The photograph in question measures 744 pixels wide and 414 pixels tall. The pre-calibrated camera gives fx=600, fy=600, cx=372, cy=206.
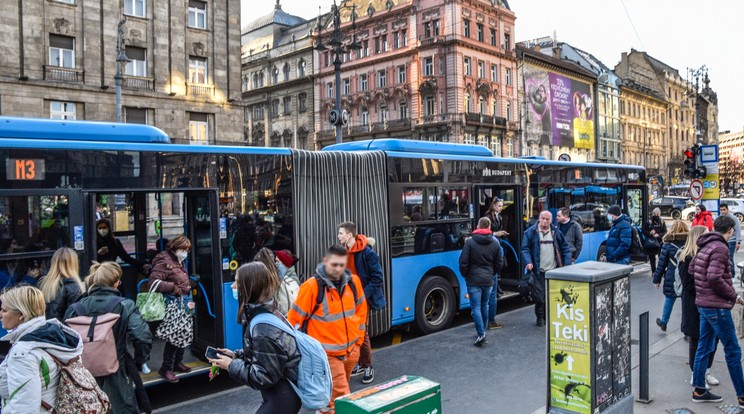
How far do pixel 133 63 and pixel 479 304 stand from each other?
93.4 ft

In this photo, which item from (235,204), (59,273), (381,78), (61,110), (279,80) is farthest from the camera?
(279,80)

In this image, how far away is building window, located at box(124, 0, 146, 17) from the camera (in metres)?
31.2

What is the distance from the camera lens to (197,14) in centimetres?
3422

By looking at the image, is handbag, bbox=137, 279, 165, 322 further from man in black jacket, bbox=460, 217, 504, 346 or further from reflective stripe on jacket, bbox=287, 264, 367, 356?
man in black jacket, bbox=460, 217, 504, 346

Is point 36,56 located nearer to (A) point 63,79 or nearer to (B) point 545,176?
(A) point 63,79

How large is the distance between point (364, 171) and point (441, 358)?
275 cm

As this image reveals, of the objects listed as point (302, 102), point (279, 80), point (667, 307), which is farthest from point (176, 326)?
point (279, 80)

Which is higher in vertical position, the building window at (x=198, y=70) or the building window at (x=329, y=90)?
the building window at (x=329, y=90)

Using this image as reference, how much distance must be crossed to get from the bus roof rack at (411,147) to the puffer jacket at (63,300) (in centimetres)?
444

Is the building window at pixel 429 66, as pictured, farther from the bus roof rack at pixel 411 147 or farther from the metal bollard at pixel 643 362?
the metal bollard at pixel 643 362

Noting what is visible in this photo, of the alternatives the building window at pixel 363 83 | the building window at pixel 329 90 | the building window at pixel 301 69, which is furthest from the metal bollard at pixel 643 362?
the building window at pixel 301 69

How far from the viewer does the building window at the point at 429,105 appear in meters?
57.2

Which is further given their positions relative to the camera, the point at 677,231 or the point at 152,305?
the point at 677,231

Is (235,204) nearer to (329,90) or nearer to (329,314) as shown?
(329,314)
